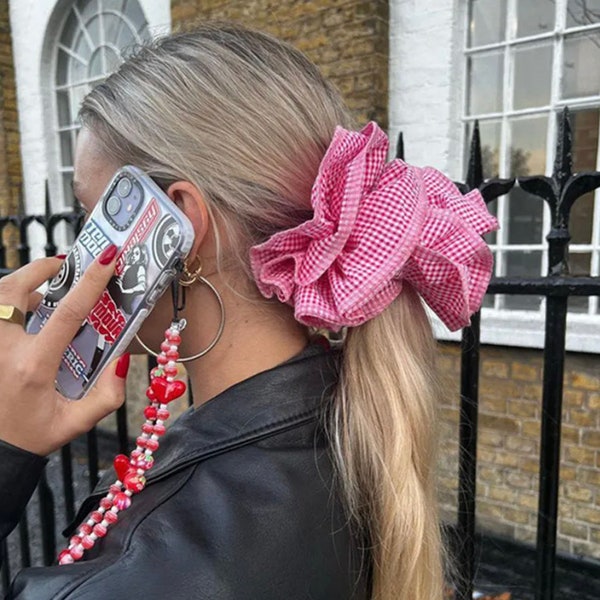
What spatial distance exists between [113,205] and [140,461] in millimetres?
480

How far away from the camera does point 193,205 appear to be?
1.02 m

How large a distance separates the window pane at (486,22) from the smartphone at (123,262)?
3325 mm

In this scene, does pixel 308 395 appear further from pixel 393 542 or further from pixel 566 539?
pixel 566 539

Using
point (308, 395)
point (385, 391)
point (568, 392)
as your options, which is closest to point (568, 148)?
point (385, 391)

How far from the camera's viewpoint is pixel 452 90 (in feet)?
11.9

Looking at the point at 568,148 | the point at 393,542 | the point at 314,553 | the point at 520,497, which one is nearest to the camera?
the point at 314,553

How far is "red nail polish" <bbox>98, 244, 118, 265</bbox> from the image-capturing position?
101 centimetres

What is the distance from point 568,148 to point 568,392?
2.36 m

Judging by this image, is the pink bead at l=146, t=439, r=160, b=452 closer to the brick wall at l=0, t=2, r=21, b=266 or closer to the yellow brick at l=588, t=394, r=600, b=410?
the yellow brick at l=588, t=394, r=600, b=410

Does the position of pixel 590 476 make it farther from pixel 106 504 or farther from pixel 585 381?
pixel 106 504

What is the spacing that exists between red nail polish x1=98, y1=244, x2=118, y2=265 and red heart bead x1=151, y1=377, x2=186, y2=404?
24cm

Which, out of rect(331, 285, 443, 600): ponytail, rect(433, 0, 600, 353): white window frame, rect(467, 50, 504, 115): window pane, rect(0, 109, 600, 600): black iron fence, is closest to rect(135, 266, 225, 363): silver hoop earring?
rect(331, 285, 443, 600): ponytail

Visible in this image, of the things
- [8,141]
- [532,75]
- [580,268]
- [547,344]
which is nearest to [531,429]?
[580,268]

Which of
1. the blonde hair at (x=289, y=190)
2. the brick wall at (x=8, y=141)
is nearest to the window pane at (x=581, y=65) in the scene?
the blonde hair at (x=289, y=190)
